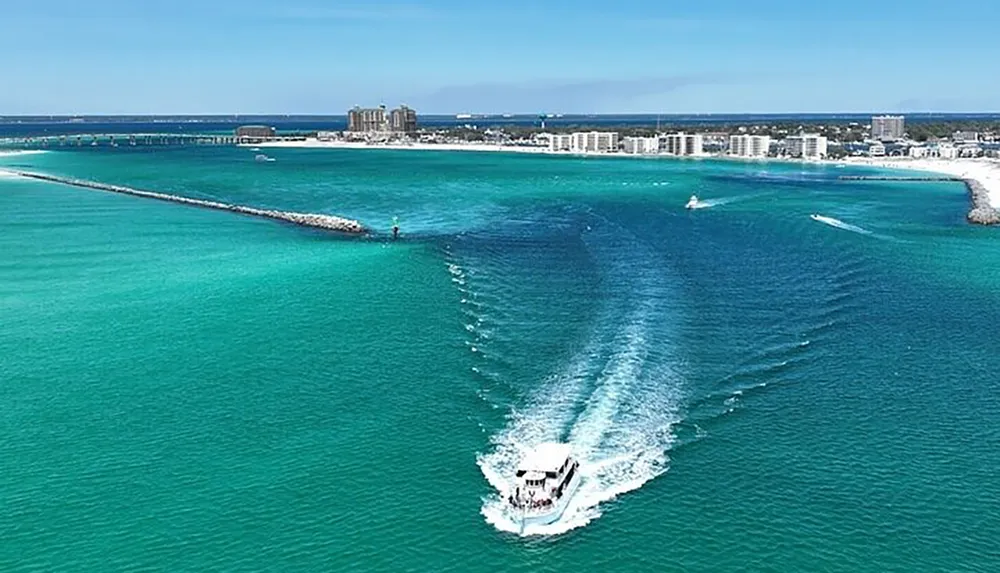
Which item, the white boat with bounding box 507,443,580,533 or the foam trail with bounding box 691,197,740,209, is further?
the foam trail with bounding box 691,197,740,209

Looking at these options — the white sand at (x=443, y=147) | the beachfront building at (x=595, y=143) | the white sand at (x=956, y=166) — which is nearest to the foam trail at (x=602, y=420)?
the white sand at (x=956, y=166)

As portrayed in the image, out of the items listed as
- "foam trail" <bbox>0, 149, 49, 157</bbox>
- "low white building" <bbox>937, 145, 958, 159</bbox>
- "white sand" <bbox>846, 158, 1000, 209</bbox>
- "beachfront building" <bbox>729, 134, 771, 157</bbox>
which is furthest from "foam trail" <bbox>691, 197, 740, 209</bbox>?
"foam trail" <bbox>0, 149, 49, 157</bbox>

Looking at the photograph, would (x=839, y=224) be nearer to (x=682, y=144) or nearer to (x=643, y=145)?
(x=682, y=144)

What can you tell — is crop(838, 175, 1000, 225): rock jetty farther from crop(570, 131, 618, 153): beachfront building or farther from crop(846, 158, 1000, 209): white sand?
crop(570, 131, 618, 153): beachfront building

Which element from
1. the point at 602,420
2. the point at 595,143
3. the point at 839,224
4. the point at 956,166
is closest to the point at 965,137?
the point at 956,166

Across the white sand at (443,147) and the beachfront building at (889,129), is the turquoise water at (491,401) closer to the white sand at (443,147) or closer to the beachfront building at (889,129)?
the white sand at (443,147)

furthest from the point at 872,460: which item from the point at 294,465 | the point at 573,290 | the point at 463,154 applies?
the point at 463,154
